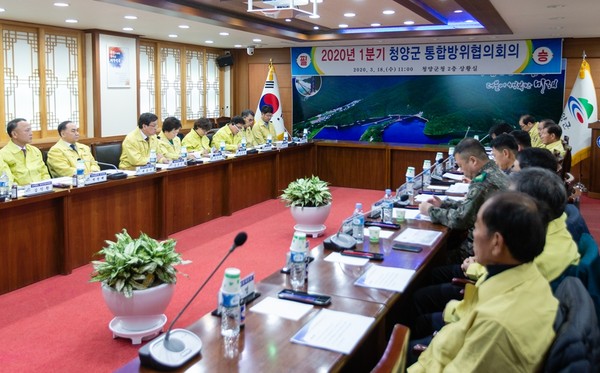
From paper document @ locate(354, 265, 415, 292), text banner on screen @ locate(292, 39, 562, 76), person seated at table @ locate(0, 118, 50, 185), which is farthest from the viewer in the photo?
text banner on screen @ locate(292, 39, 562, 76)

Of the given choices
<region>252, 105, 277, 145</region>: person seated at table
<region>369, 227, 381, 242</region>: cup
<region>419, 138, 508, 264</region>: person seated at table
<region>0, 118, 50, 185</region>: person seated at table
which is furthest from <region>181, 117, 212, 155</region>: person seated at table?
<region>369, 227, 381, 242</region>: cup

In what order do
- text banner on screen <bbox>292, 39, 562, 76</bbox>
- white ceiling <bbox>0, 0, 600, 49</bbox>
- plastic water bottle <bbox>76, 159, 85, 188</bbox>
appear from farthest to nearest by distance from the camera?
1. text banner on screen <bbox>292, 39, 562, 76</bbox>
2. white ceiling <bbox>0, 0, 600, 49</bbox>
3. plastic water bottle <bbox>76, 159, 85, 188</bbox>

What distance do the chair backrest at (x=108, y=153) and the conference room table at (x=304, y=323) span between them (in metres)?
3.75

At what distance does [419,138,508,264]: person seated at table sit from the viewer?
3.37 meters

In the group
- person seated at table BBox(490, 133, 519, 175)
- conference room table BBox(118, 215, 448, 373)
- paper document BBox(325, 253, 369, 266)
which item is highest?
person seated at table BBox(490, 133, 519, 175)

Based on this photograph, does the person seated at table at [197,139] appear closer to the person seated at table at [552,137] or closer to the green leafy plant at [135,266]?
the person seated at table at [552,137]

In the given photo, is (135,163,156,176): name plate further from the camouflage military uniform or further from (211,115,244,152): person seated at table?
the camouflage military uniform

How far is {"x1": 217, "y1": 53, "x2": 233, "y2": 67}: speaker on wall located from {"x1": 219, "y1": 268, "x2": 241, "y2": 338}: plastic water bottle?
32.0ft

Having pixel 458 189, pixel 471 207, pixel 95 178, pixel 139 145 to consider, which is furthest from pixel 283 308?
pixel 139 145

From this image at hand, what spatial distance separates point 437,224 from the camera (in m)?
3.70

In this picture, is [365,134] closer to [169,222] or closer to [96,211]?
[169,222]

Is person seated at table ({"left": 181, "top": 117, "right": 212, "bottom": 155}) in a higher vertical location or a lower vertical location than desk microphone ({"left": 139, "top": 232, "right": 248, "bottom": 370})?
higher

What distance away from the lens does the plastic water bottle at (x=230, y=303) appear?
199 cm

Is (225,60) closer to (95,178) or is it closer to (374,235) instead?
(95,178)
